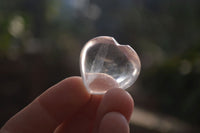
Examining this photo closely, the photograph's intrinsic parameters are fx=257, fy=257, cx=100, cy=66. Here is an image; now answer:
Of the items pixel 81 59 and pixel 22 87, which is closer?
pixel 81 59

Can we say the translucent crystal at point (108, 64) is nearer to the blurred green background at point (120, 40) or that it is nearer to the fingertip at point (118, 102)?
the fingertip at point (118, 102)

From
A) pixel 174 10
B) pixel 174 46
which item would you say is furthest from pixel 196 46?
pixel 174 10

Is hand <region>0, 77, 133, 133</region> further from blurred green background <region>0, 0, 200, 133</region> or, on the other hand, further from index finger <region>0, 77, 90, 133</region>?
blurred green background <region>0, 0, 200, 133</region>

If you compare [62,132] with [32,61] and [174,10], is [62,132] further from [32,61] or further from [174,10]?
[174,10]

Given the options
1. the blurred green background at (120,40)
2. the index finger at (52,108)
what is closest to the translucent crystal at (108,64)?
the index finger at (52,108)

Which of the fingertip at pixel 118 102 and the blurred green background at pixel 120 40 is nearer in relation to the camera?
the fingertip at pixel 118 102

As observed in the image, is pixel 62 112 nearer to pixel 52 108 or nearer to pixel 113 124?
pixel 52 108
